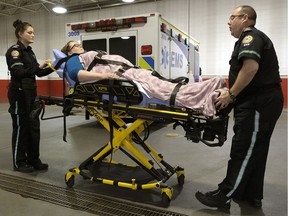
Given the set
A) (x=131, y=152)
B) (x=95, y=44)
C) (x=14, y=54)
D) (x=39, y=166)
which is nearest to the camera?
(x=131, y=152)

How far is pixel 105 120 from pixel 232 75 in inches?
51.0

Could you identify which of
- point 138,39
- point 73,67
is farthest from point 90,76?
point 138,39

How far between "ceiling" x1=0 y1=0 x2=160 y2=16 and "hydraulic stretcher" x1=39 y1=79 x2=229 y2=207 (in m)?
10.2

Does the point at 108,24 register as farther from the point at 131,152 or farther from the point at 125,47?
the point at 131,152

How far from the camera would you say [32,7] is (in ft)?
47.6

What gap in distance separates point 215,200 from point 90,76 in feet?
5.13

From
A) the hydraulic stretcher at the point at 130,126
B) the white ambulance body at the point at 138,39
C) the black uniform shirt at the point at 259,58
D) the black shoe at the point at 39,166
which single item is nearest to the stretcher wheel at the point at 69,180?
the hydraulic stretcher at the point at 130,126

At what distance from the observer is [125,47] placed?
539 cm

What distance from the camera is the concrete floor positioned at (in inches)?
96.6

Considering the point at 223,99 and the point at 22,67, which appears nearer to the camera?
the point at 223,99

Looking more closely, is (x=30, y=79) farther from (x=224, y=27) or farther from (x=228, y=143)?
(x=224, y=27)

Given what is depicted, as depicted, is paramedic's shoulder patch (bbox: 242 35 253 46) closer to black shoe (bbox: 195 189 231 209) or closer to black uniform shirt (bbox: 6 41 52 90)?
black shoe (bbox: 195 189 231 209)

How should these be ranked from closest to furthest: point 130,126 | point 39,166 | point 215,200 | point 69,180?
1. point 215,200
2. point 130,126
3. point 69,180
4. point 39,166

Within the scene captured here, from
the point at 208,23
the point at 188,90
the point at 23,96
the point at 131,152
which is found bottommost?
the point at 131,152
